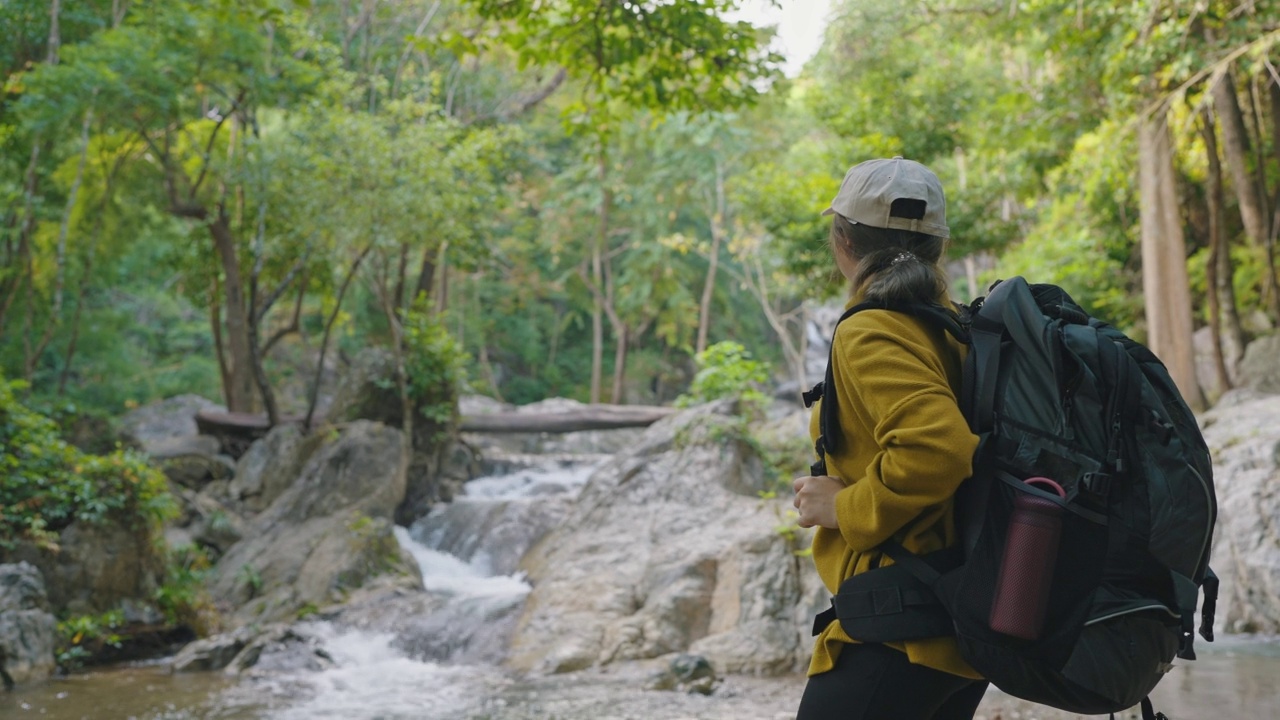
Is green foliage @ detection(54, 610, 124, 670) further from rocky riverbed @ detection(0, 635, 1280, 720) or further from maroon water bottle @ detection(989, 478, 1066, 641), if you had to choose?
maroon water bottle @ detection(989, 478, 1066, 641)

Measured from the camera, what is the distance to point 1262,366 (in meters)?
11.8

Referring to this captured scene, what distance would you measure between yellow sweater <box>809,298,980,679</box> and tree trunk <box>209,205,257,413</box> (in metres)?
15.6

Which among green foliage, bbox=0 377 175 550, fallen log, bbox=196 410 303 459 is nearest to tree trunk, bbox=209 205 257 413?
fallen log, bbox=196 410 303 459

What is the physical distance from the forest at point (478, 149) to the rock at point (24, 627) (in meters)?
4.41

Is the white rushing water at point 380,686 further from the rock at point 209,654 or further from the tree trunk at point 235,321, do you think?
the tree trunk at point 235,321

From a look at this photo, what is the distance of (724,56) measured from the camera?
560 centimetres

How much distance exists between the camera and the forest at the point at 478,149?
9781 millimetres

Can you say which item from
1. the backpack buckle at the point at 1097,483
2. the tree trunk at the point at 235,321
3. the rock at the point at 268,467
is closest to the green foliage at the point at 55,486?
the rock at the point at 268,467

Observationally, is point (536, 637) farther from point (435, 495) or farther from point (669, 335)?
point (669, 335)

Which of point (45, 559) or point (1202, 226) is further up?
point (1202, 226)

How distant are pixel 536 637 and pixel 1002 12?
11203mm

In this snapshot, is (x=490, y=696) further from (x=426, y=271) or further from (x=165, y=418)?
(x=165, y=418)

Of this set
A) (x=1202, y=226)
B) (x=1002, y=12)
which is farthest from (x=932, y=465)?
(x=1202, y=226)

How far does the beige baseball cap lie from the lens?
1.91 metres
